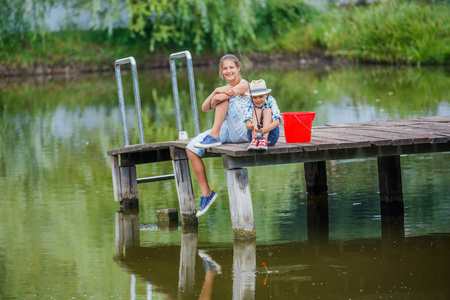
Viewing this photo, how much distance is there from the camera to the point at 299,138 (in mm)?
6703

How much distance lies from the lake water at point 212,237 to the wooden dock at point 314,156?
0.64 feet

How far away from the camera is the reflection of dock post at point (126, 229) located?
7129mm

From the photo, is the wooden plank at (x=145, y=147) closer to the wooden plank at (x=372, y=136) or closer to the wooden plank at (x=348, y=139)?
the wooden plank at (x=348, y=139)

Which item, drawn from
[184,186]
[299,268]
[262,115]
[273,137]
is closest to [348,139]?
[273,137]

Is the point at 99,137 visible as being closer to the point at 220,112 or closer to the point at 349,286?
the point at 220,112

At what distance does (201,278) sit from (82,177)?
4761mm

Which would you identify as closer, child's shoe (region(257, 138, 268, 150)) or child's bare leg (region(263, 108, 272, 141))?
child's shoe (region(257, 138, 268, 150))

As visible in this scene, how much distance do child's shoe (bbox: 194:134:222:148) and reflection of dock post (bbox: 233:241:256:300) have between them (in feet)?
2.65

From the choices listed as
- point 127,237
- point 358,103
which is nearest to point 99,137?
point 358,103

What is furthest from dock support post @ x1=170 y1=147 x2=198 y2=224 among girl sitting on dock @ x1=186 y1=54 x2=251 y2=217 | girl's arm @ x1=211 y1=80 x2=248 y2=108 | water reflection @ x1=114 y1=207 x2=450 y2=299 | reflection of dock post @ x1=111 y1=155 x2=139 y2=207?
reflection of dock post @ x1=111 y1=155 x2=139 y2=207

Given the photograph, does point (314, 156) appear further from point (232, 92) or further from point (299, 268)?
point (299, 268)

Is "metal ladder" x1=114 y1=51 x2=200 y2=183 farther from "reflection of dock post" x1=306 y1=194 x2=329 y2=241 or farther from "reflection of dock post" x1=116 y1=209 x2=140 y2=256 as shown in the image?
"reflection of dock post" x1=306 y1=194 x2=329 y2=241

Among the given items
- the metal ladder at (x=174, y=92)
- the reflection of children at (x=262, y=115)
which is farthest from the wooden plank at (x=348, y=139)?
the metal ladder at (x=174, y=92)

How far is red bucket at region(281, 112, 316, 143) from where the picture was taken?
6609 millimetres
